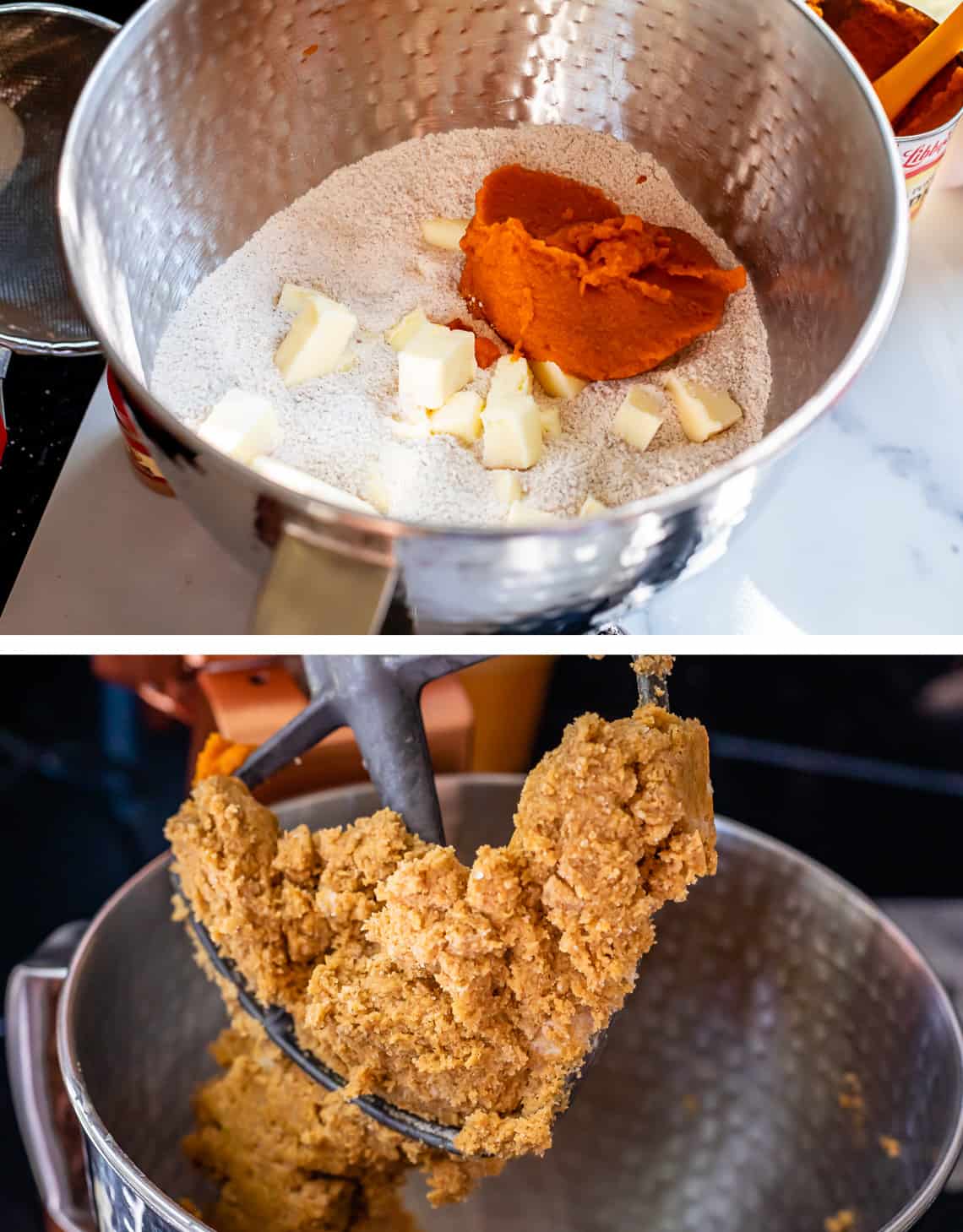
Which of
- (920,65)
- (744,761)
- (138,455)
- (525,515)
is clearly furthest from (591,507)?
(744,761)

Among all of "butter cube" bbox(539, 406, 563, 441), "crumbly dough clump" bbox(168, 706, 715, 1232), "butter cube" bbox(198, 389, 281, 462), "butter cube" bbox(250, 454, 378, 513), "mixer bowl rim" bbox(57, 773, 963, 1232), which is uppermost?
"butter cube" bbox(198, 389, 281, 462)

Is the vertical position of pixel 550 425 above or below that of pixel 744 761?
above

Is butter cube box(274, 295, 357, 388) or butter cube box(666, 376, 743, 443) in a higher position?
butter cube box(274, 295, 357, 388)

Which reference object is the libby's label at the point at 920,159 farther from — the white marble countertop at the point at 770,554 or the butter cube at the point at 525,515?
the butter cube at the point at 525,515

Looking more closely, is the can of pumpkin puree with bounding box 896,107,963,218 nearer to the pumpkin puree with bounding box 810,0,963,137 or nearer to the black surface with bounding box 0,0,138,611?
the pumpkin puree with bounding box 810,0,963,137

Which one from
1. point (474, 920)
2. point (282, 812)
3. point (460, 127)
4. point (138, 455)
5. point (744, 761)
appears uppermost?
point (460, 127)

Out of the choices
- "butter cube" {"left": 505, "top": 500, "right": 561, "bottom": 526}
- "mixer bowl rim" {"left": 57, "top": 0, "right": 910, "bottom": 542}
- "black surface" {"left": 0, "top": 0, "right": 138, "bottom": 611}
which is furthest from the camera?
"black surface" {"left": 0, "top": 0, "right": 138, "bottom": 611}

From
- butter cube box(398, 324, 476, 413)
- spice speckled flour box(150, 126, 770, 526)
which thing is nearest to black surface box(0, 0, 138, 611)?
spice speckled flour box(150, 126, 770, 526)

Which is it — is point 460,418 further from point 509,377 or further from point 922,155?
point 922,155
